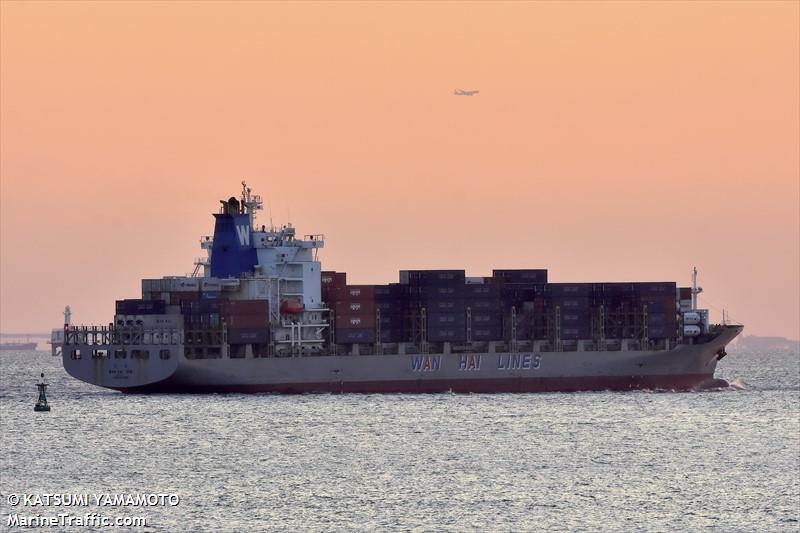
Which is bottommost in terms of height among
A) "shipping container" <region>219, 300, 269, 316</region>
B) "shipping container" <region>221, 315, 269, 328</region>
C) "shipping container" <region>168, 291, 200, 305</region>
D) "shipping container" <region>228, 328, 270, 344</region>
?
"shipping container" <region>228, 328, 270, 344</region>

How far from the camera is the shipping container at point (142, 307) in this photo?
118 m

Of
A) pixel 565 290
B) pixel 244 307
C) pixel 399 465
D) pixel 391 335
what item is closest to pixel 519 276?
pixel 565 290

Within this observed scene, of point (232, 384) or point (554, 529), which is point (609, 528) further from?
point (232, 384)

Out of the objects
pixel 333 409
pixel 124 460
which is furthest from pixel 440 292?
pixel 124 460

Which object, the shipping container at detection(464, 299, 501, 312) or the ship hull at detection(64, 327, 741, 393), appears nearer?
the ship hull at detection(64, 327, 741, 393)

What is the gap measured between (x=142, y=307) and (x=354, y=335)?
15.0m

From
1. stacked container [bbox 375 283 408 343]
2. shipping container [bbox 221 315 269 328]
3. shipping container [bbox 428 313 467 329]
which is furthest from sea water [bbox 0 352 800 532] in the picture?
shipping container [bbox 428 313 467 329]

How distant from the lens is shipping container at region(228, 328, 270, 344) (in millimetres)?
117438

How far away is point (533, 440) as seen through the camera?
84.9 meters

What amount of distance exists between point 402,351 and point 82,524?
214 ft

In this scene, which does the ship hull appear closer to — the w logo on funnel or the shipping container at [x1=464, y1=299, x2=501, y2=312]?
the shipping container at [x1=464, y1=299, x2=501, y2=312]

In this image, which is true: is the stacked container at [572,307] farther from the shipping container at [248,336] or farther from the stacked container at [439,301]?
the shipping container at [248,336]

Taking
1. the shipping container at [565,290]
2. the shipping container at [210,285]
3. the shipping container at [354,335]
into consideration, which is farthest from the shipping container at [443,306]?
the shipping container at [210,285]

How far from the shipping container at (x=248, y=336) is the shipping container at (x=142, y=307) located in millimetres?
5084
